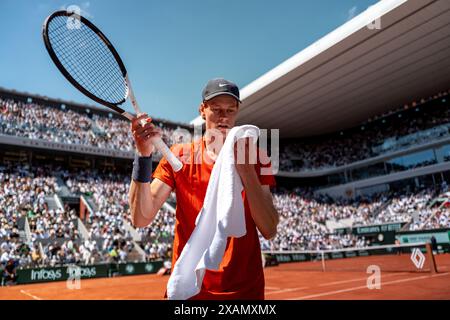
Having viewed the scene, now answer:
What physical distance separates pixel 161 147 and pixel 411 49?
3451 cm

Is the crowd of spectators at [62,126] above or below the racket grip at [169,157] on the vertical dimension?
above

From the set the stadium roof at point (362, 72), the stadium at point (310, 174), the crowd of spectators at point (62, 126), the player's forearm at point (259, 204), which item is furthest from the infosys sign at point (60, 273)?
the stadium roof at point (362, 72)

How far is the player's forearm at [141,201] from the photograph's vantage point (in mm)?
2299

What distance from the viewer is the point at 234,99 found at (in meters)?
2.32

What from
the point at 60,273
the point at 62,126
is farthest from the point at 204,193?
the point at 62,126

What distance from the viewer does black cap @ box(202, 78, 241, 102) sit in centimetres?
227

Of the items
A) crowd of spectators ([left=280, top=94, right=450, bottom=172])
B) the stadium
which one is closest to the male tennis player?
the stadium

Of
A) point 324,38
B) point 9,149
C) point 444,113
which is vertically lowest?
point 9,149

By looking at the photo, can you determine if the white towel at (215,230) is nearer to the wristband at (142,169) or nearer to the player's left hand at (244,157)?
the player's left hand at (244,157)

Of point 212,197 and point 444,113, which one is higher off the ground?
point 444,113

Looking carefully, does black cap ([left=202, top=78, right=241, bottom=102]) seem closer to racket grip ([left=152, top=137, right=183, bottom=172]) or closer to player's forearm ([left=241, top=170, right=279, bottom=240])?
racket grip ([left=152, top=137, right=183, bottom=172])

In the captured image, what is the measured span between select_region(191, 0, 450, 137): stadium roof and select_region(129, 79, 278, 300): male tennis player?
28.8 meters
